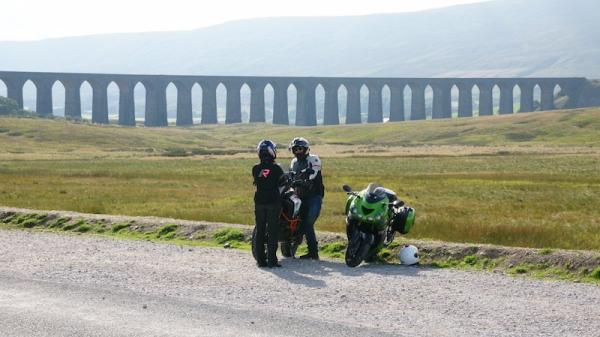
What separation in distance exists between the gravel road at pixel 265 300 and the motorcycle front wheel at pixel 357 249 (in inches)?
7.5

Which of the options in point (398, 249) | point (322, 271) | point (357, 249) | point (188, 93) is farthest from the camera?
point (188, 93)

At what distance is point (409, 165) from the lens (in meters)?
64.6

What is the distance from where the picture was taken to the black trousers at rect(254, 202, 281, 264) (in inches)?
591

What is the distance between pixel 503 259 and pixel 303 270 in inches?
115

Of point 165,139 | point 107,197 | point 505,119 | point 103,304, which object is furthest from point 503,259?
point 505,119

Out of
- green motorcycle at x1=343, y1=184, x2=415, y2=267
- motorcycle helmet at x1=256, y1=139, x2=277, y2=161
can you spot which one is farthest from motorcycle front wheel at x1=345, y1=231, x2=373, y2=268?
motorcycle helmet at x1=256, y1=139, x2=277, y2=161

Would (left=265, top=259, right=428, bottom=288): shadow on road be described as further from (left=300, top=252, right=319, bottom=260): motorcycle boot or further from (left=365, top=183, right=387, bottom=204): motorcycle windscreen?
(left=365, top=183, right=387, bottom=204): motorcycle windscreen

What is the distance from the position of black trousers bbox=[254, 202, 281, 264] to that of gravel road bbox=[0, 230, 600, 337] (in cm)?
37

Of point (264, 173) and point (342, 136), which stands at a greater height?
point (264, 173)

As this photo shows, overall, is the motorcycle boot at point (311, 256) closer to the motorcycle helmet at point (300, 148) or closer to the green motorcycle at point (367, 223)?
the green motorcycle at point (367, 223)

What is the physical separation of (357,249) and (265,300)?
3.16 m

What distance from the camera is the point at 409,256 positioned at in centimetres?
1504

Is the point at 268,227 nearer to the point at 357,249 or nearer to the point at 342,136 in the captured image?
the point at 357,249

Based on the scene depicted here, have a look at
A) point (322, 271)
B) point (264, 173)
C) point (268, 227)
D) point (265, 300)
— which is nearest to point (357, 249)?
point (322, 271)
